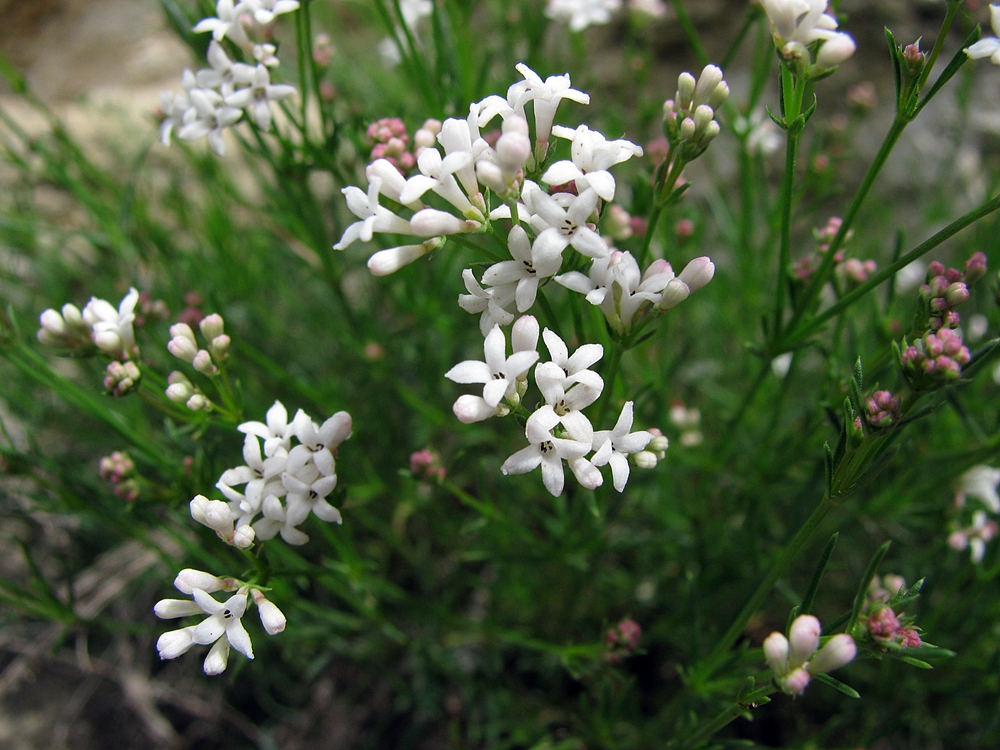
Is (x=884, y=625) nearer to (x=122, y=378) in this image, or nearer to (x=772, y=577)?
(x=772, y=577)

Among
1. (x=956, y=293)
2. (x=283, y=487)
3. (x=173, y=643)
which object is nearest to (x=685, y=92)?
(x=956, y=293)

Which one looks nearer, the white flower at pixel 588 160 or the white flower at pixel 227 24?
the white flower at pixel 588 160

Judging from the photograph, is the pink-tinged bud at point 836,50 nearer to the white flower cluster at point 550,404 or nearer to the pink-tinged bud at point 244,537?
the white flower cluster at point 550,404

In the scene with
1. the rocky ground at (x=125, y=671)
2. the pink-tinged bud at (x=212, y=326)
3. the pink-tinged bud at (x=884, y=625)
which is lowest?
the rocky ground at (x=125, y=671)

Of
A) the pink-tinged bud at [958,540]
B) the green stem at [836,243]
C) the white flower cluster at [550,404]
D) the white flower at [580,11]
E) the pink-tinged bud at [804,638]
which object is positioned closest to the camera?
the pink-tinged bud at [804,638]

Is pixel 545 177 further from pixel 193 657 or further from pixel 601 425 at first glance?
pixel 193 657

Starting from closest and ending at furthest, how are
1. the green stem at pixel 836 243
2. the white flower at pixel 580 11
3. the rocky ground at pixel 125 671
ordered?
the green stem at pixel 836 243
the white flower at pixel 580 11
the rocky ground at pixel 125 671

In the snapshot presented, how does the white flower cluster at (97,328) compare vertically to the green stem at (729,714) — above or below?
above

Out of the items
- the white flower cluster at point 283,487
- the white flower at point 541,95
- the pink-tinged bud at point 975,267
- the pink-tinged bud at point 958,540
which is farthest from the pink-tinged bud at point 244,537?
the pink-tinged bud at point 958,540

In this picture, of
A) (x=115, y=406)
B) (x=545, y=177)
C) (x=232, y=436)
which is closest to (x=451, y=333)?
(x=232, y=436)
